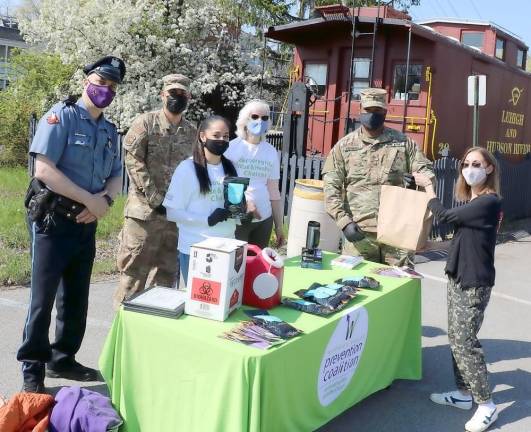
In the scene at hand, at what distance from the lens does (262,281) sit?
3.28 m

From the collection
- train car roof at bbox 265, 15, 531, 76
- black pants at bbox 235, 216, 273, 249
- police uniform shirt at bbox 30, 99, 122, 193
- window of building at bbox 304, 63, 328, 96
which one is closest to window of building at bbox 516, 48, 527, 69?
train car roof at bbox 265, 15, 531, 76

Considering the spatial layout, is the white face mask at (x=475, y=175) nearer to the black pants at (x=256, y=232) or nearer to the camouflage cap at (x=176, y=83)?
the black pants at (x=256, y=232)

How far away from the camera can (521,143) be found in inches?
621

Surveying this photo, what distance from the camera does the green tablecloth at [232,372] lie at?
2655mm

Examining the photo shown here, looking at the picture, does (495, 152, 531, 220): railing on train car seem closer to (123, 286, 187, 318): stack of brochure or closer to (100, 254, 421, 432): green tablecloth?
(100, 254, 421, 432): green tablecloth

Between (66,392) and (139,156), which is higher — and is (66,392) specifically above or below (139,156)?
below

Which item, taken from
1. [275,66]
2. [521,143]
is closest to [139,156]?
[521,143]

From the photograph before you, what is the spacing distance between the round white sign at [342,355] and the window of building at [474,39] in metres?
12.3

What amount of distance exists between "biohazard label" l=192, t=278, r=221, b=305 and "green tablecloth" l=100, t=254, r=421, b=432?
109mm

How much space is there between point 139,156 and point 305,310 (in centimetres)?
199

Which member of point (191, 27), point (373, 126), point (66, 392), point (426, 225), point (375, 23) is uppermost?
point (191, 27)

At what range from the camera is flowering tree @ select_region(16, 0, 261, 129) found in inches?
700

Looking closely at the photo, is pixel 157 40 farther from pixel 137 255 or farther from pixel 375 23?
pixel 137 255

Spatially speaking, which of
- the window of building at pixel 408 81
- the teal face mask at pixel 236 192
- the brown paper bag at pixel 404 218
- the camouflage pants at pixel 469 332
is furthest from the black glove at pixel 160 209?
the window of building at pixel 408 81
